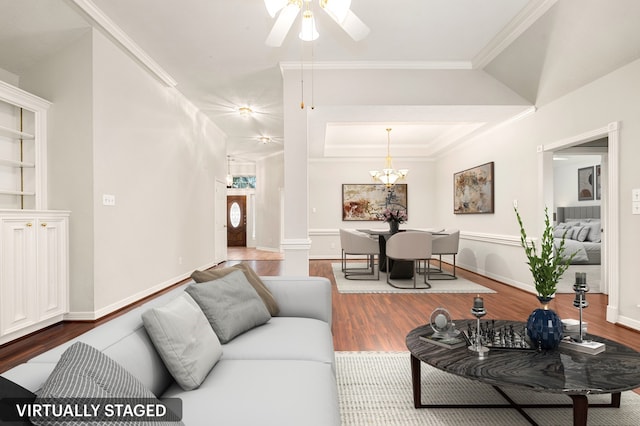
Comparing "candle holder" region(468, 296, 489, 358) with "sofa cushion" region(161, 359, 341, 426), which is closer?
"sofa cushion" region(161, 359, 341, 426)

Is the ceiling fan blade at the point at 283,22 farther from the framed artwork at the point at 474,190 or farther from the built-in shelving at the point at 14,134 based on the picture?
the framed artwork at the point at 474,190

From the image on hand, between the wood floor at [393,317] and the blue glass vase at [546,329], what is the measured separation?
116 cm

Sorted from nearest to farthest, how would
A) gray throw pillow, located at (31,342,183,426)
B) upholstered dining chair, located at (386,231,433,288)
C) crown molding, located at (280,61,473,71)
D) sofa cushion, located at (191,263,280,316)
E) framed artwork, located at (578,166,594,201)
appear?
gray throw pillow, located at (31,342,183,426)
sofa cushion, located at (191,263,280,316)
crown molding, located at (280,61,473,71)
upholstered dining chair, located at (386,231,433,288)
framed artwork, located at (578,166,594,201)

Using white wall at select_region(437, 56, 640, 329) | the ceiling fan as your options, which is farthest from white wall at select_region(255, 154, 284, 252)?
the ceiling fan

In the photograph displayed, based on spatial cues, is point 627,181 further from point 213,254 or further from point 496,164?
point 213,254

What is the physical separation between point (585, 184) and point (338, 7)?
9427 millimetres

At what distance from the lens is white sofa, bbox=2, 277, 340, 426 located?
1107mm

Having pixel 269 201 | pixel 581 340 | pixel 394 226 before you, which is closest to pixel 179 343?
pixel 581 340

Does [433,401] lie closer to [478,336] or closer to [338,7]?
[478,336]

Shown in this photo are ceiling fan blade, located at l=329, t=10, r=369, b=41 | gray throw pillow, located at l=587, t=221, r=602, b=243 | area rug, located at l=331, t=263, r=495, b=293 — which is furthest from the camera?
gray throw pillow, located at l=587, t=221, r=602, b=243

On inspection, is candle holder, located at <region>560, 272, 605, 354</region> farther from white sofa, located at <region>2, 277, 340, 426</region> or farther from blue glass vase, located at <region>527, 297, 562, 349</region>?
white sofa, located at <region>2, 277, 340, 426</region>

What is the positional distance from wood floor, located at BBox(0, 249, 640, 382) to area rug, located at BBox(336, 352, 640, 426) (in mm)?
503

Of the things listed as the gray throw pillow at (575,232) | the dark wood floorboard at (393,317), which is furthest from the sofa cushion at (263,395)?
the gray throw pillow at (575,232)

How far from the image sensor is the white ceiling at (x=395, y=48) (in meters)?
3.15
